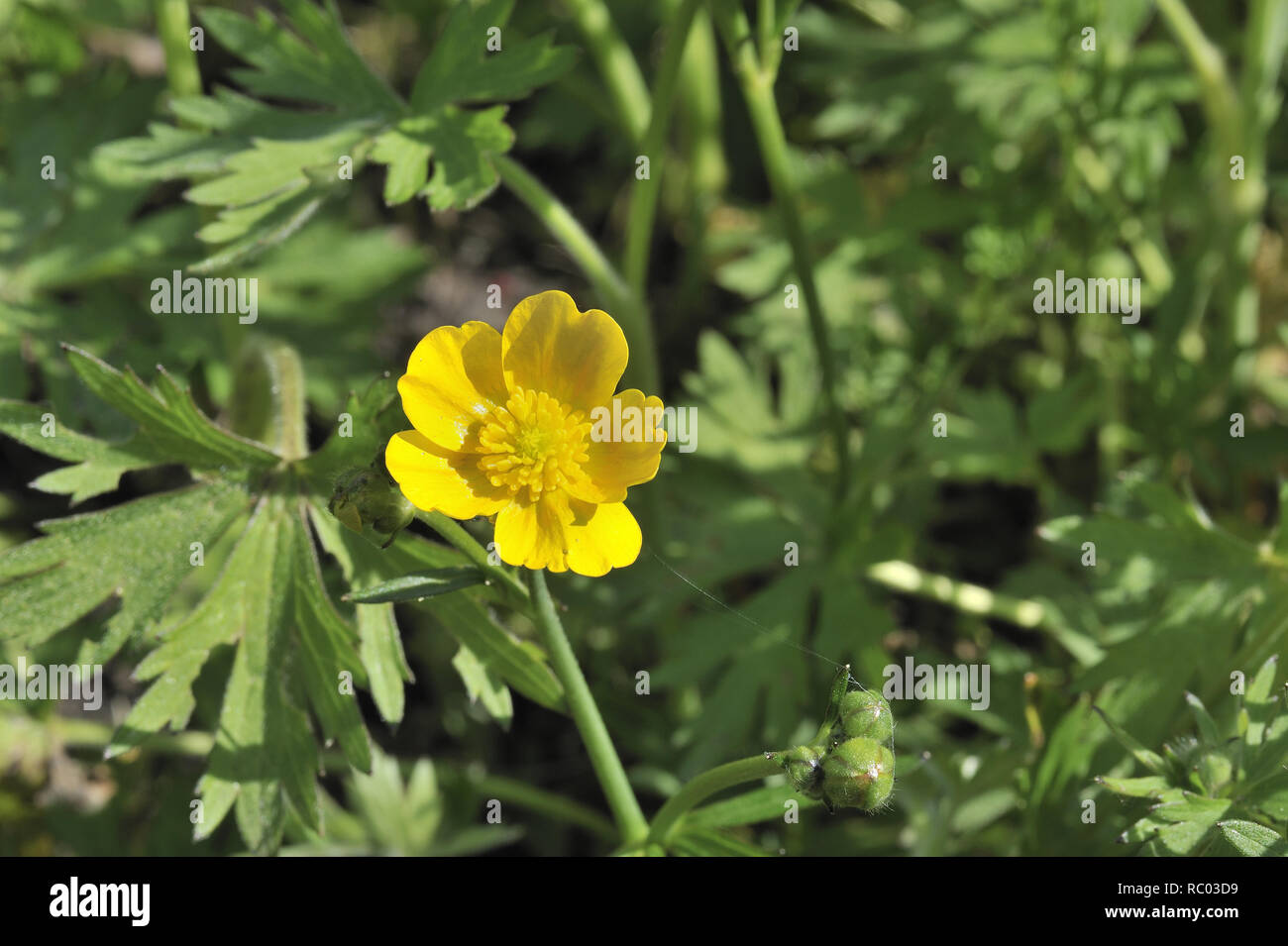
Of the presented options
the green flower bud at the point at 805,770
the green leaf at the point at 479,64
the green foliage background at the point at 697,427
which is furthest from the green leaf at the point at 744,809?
the green leaf at the point at 479,64

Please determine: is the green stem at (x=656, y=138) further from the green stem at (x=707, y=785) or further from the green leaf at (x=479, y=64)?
the green stem at (x=707, y=785)

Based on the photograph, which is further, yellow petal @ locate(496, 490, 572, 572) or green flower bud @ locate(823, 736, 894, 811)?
yellow petal @ locate(496, 490, 572, 572)

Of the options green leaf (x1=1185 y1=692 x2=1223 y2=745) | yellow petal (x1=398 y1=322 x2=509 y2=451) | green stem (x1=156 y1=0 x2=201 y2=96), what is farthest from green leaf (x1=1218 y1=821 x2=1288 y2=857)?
green stem (x1=156 y1=0 x2=201 y2=96)

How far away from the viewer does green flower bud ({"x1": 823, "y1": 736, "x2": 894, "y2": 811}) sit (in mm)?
1443

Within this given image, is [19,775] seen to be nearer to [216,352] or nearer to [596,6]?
[216,352]

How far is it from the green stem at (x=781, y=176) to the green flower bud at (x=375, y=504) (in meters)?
1.19

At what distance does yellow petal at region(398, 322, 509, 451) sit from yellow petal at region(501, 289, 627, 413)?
4 centimetres

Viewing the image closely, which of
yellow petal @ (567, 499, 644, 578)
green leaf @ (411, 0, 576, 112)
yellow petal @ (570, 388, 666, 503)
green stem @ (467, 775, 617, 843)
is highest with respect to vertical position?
green leaf @ (411, 0, 576, 112)

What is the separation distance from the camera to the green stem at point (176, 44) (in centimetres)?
256

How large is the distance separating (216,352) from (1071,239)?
2290mm

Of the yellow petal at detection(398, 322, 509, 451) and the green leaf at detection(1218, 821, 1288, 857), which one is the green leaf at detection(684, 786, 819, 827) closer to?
the green leaf at detection(1218, 821, 1288, 857)

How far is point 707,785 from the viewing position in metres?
1.73
